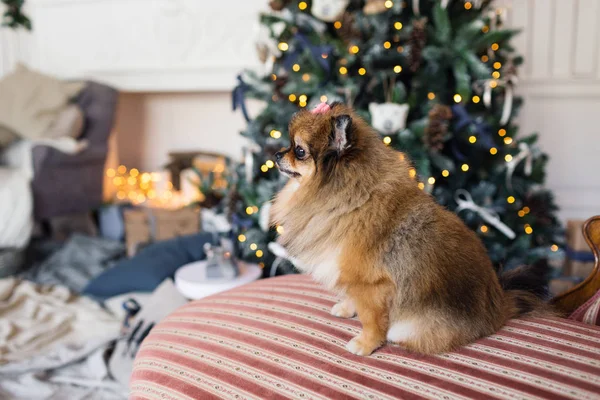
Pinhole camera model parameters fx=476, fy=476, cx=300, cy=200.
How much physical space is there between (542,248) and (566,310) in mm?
1230

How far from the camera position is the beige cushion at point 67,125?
354 cm

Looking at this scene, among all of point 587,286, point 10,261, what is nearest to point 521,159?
point 587,286

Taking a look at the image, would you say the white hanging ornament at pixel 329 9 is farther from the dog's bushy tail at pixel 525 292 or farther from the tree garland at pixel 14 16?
the tree garland at pixel 14 16

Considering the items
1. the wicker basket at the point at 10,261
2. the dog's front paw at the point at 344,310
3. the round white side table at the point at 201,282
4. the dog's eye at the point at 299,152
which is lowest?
the wicker basket at the point at 10,261

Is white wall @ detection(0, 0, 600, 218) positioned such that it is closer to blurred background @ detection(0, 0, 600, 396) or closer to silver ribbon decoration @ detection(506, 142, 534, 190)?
blurred background @ detection(0, 0, 600, 396)

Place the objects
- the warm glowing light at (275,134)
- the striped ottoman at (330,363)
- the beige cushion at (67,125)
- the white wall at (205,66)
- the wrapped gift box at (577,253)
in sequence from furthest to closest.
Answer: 1. the beige cushion at (67,125)
2. the white wall at (205,66)
3. the wrapped gift box at (577,253)
4. the warm glowing light at (275,134)
5. the striped ottoman at (330,363)

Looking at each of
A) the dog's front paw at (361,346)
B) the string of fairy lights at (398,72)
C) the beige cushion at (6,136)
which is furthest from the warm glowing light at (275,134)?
the beige cushion at (6,136)

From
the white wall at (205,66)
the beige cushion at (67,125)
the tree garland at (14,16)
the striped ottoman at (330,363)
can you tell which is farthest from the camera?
the tree garland at (14,16)

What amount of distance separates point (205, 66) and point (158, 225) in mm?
1371

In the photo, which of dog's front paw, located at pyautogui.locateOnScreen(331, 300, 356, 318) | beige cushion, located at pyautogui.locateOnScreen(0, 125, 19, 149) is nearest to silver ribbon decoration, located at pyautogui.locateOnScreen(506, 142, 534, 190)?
dog's front paw, located at pyautogui.locateOnScreen(331, 300, 356, 318)

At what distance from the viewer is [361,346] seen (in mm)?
→ 1004

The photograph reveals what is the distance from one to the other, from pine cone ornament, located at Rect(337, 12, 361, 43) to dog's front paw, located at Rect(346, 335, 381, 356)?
170 cm

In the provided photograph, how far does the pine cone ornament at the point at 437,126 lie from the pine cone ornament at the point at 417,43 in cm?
24

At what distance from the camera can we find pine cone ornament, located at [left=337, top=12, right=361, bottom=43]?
7.59 ft
